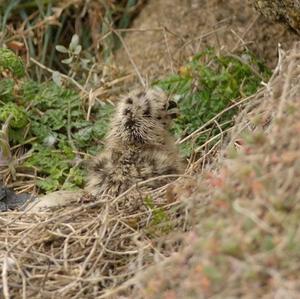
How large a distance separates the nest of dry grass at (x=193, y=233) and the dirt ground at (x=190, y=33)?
172 centimetres

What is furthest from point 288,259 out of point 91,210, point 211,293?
point 91,210

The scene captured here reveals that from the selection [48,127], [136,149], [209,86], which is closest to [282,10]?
[209,86]

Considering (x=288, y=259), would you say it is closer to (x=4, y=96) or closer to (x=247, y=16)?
(x=4, y=96)

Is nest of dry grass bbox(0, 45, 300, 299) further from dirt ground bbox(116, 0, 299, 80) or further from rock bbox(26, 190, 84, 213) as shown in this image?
dirt ground bbox(116, 0, 299, 80)

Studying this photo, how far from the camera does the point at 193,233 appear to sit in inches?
143

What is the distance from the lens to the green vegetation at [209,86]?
5.65 metres

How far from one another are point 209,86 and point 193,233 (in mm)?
2229

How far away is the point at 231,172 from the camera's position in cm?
362

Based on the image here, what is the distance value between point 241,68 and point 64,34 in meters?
1.85

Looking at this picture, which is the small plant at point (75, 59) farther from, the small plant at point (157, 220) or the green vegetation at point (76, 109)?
the small plant at point (157, 220)

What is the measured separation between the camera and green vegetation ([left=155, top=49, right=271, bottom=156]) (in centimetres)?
565

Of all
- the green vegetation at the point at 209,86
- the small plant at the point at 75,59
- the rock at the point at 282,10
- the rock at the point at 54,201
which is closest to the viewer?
the rock at the point at 54,201

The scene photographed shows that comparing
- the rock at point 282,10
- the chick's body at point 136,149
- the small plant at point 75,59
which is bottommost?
the small plant at point 75,59

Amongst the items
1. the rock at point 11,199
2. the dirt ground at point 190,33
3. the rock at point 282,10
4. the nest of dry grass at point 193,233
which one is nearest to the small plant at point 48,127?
the rock at point 11,199
